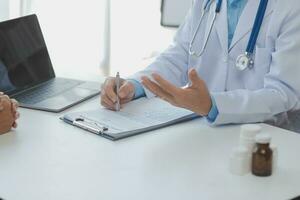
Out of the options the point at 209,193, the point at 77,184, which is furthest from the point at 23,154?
the point at 209,193

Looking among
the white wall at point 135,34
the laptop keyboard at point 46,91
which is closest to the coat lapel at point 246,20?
the laptop keyboard at point 46,91

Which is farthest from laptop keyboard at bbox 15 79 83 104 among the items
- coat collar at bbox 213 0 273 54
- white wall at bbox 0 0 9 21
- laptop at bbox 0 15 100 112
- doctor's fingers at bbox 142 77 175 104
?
white wall at bbox 0 0 9 21

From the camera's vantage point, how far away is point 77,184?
1018 mm

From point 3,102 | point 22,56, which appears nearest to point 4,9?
point 22,56

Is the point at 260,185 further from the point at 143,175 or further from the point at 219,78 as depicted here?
the point at 219,78

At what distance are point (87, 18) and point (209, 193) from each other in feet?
6.89

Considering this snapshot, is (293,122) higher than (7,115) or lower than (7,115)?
lower

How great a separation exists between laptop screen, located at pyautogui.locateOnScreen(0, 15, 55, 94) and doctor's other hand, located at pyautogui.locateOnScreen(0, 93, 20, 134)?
0.85ft

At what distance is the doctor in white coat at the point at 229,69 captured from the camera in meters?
1.34

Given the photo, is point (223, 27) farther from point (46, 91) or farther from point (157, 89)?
point (46, 91)

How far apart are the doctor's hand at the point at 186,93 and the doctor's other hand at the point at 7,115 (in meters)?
0.33

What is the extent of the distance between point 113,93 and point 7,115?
0.31 m

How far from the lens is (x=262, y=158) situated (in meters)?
1.06

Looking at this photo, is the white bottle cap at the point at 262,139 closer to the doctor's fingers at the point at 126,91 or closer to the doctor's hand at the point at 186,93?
the doctor's hand at the point at 186,93
